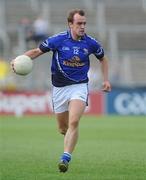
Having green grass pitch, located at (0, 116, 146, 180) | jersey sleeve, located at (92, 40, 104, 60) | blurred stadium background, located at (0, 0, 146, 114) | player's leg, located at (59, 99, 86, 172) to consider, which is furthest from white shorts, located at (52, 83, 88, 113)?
blurred stadium background, located at (0, 0, 146, 114)

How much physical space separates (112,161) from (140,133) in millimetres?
9165

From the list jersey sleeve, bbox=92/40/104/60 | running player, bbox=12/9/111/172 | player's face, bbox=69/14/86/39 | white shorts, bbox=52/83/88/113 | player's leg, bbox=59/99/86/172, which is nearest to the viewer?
player's leg, bbox=59/99/86/172

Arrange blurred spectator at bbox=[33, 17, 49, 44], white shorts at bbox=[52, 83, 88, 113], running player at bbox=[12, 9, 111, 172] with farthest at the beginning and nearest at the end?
blurred spectator at bbox=[33, 17, 49, 44]
white shorts at bbox=[52, 83, 88, 113]
running player at bbox=[12, 9, 111, 172]

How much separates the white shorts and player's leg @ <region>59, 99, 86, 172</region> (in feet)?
0.42

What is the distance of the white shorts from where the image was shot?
12922 mm

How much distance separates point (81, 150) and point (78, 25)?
5123 millimetres

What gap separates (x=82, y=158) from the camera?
15.0m

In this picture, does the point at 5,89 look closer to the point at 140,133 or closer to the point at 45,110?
the point at 45,110

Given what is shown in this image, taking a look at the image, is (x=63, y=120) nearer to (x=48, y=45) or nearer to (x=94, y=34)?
(x=48, y=45)

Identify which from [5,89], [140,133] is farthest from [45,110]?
[140,133]

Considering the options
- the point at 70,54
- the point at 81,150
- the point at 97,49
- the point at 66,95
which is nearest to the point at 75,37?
the point at 70,54

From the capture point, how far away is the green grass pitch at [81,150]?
12.2 m

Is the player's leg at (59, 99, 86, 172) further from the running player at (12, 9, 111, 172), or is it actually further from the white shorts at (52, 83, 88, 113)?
the white shorts at (52, 83, 88, 113)

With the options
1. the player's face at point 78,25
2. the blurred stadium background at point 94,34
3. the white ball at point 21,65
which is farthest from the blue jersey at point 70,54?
the blurred stadium background at point 94,34
